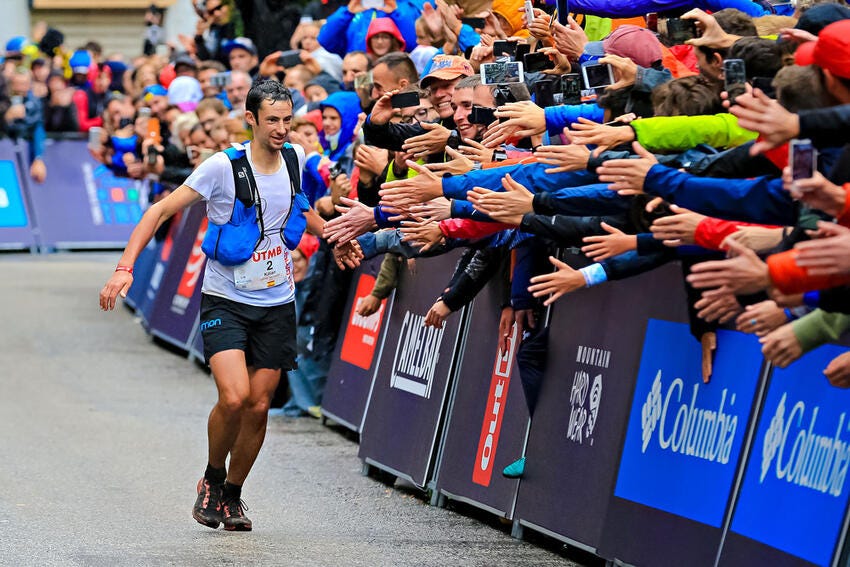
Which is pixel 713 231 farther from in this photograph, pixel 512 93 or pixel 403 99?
pixel 403 99

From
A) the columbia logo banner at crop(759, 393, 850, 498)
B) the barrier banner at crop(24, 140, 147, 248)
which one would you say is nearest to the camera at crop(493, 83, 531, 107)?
the columbia logo banner at crop(759, 393, 850, 498)

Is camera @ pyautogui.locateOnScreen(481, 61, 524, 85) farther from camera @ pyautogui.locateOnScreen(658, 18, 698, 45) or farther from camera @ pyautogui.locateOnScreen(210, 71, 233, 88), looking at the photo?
camera @ pyautogui.locateOnScreen(210, 71, 233, 88)

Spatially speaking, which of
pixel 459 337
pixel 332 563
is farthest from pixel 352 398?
pixel 332 563

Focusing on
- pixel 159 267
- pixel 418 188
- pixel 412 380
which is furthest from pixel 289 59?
pixel 418 188

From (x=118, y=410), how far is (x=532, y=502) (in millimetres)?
5191

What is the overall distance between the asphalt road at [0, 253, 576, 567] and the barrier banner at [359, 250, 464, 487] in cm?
22

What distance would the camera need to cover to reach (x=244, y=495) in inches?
364

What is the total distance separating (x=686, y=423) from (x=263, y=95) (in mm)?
2824

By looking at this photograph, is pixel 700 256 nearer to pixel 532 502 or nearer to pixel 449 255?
pixel 532 502

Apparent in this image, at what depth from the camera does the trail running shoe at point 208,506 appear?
26.7ft

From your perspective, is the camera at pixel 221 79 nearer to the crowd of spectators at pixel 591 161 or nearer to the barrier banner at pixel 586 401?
the crowd of spectators at pixel 591 161

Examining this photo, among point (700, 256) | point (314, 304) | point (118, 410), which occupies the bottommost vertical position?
point (118, 410)

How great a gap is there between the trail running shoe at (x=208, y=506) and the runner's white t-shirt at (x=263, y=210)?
976mm

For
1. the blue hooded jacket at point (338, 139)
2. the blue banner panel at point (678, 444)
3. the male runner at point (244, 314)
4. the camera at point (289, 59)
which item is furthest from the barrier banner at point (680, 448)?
the camera at point (289, 59)
